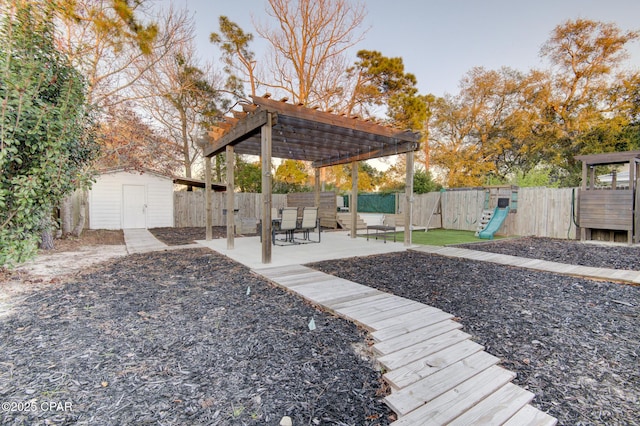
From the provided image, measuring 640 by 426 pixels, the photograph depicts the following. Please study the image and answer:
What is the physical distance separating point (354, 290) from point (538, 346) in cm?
187

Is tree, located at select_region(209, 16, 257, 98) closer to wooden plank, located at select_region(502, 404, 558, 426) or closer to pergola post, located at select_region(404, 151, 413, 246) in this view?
pergola post, located at select_region(404, 151, 413, 246)

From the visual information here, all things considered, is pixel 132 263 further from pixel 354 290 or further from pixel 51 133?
pixel 354 290

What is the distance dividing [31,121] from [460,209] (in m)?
13.1

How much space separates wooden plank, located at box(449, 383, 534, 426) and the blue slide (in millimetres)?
8604

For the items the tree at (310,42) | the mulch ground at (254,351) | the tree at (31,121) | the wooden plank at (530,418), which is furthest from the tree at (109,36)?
the wooden plank at (530,418)

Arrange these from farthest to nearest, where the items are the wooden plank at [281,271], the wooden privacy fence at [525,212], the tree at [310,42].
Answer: the tree at [310,42] → the wooden privacy fence at [525,212] → the wooden plank at [281,271]

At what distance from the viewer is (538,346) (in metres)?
2.38

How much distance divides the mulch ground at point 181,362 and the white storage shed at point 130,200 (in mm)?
9590

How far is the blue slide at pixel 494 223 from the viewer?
932 centimetres

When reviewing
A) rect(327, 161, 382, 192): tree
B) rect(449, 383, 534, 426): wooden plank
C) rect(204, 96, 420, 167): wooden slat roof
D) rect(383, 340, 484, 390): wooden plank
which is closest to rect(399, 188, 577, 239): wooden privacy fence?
rect(204, 96, 420, 167): wooden slat roof

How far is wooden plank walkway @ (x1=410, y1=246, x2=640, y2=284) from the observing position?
4.36 meters

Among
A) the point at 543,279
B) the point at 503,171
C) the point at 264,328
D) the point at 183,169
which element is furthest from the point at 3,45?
the point at 503,171

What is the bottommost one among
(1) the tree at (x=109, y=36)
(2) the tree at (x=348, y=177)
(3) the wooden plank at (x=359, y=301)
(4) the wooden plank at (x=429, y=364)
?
(4) the wooden plank at (x=429, y=364)

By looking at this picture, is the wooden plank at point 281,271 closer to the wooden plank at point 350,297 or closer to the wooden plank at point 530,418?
the wooden plank at point 350,297
